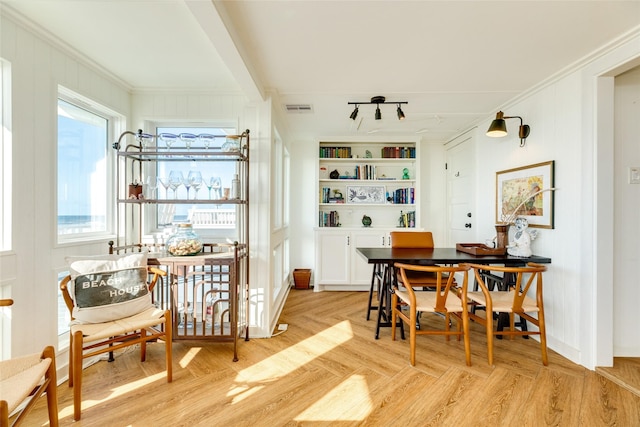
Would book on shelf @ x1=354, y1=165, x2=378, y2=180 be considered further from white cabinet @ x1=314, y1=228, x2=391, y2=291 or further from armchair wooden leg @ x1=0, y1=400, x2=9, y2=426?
armchair wooden leg @ x1=0, y1=400, x2=9, y2=426

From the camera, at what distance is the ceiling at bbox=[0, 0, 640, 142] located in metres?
1.65

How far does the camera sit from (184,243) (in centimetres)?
238

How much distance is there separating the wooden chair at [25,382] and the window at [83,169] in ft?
3.27

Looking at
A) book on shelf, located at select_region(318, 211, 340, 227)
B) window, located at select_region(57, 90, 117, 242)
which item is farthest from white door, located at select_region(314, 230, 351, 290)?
window, located at select_region(57, 90, 117, 242)

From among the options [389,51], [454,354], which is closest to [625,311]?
[454,354]

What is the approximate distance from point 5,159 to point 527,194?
13.3 feet

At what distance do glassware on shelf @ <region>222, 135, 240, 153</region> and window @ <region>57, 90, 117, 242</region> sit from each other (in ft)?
3.60

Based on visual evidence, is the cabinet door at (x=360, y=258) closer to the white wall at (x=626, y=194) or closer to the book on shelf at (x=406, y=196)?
the book on shelf at (x=406, y=196)

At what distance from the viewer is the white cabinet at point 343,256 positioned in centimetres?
420

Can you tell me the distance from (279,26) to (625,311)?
10.8ft

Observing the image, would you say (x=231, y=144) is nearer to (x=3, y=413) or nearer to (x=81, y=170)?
(x=81, y=170)

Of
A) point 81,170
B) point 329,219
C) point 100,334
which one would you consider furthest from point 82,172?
point 329,219

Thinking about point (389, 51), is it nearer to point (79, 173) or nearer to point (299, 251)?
point (79, 173)

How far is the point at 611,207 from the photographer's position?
2.12 m
